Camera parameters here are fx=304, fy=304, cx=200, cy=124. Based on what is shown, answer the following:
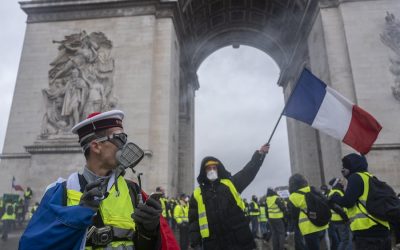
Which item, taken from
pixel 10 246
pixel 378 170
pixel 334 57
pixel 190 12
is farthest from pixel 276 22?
pixel 10 246

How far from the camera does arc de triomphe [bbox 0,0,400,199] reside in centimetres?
1280

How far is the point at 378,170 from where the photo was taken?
11.9 m

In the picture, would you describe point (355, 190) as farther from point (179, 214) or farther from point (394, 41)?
point (394, 41)

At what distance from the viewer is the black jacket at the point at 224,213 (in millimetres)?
3549

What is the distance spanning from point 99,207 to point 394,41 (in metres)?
15.1

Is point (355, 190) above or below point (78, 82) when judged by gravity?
below

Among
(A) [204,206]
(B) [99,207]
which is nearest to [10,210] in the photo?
(A) [204,206]

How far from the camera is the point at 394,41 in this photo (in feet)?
43.2

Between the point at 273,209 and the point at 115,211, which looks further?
the point at 273,209

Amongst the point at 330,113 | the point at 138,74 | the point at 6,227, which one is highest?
the point at 138,74

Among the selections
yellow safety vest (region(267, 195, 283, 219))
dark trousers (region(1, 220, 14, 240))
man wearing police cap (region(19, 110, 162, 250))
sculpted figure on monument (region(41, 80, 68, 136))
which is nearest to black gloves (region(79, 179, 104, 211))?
man wearing police cap (region(19, 110, 162, 250))

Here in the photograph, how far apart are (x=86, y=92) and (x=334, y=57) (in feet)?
36.8

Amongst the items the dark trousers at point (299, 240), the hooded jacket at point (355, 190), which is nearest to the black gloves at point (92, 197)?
the hooded jacket at point (355, 190)

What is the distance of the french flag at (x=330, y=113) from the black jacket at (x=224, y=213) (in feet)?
5.08
